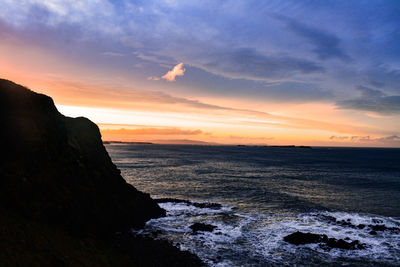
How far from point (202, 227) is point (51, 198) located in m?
18.8

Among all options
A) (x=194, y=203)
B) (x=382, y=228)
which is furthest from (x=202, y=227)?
(x=382, y=228)

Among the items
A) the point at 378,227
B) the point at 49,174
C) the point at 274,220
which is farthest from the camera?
the point at 274,220

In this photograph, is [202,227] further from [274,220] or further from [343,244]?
[343,244]

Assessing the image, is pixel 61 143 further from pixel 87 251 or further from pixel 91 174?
pixel 87 251

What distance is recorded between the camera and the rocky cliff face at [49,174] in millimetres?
19688

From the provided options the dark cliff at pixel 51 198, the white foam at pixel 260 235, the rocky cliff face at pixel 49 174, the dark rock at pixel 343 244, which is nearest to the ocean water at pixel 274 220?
the white foam at pixel 260 235

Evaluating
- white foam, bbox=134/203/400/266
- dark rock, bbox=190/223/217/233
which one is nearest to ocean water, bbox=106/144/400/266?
white foam, bbox=134/203/400/266

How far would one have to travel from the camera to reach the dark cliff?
16781 mm

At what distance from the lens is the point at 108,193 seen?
3069 cm

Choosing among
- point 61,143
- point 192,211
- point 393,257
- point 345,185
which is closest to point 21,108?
point 61,143

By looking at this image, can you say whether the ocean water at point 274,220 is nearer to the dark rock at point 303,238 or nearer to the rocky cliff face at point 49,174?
the dark rock at point 303,238

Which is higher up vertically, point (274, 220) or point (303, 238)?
point (303, 238)

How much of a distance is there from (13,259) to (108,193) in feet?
55.4

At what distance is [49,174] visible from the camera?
73.6 feet
